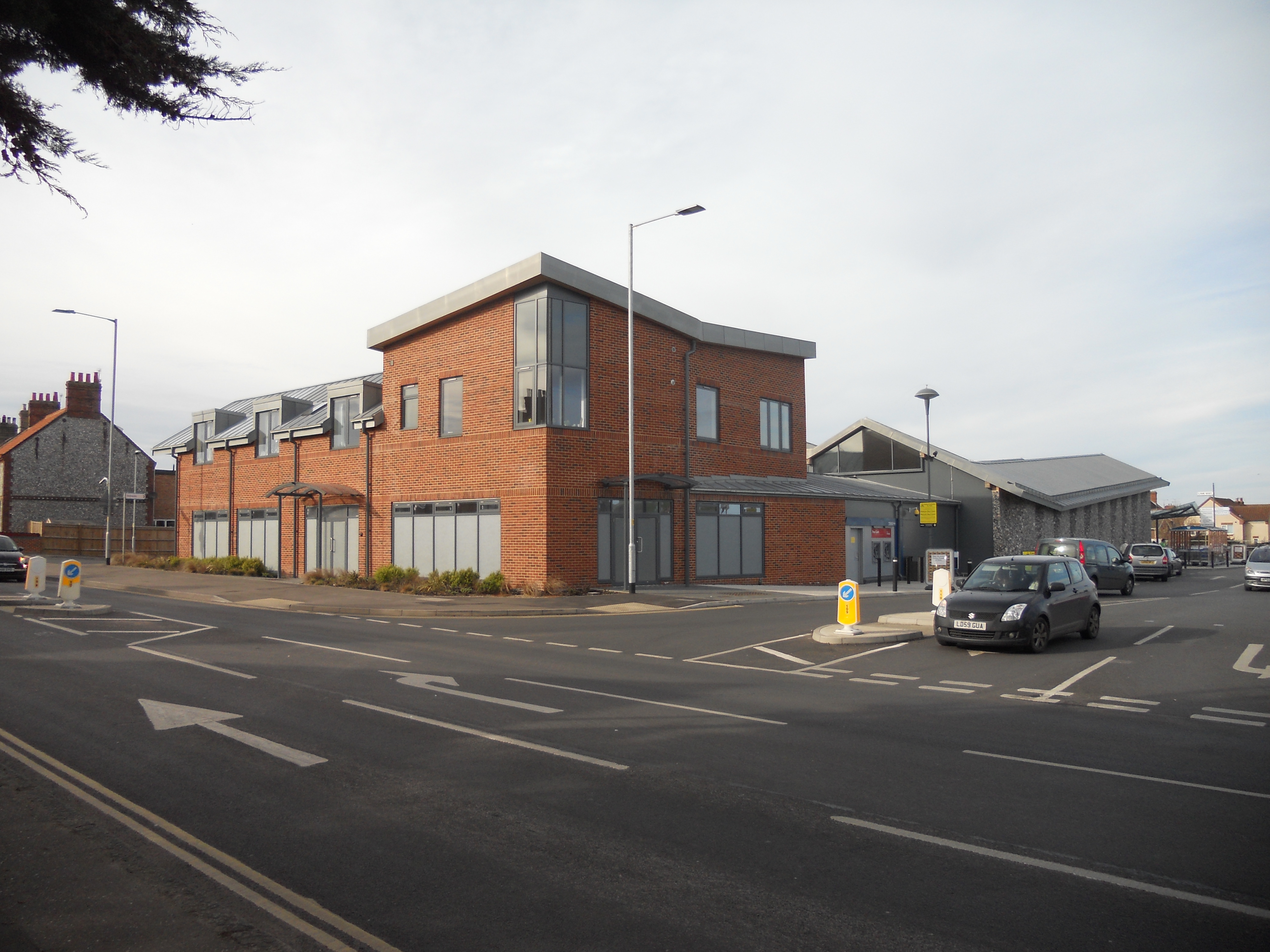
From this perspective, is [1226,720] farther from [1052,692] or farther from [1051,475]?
[1051,475]

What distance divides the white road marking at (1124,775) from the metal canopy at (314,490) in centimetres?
2548

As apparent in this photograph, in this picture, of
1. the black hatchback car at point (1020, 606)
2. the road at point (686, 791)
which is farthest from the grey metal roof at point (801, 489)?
the road at point (686, 791)

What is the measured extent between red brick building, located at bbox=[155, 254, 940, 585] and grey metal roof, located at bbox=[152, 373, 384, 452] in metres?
0.26

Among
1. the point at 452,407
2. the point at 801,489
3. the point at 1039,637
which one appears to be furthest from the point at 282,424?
the point at 1039,637

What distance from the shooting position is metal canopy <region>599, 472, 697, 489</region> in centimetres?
2484

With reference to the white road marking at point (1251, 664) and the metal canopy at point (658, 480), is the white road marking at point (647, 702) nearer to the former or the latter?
the white road marking at point (1251, 664)

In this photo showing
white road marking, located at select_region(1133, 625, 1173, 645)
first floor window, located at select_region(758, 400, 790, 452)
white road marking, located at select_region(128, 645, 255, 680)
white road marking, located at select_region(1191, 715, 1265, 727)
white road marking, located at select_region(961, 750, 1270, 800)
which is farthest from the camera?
first floor window, located at select_region(758, 400, 790, 452)

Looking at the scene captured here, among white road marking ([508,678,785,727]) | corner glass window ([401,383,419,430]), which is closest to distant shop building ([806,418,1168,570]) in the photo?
corner glass window ([401,383,419,430])

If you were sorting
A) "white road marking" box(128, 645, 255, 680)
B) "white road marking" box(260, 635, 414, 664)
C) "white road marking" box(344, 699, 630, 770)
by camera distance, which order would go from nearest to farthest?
"white road marking" box(344, 699, 630, 770), "white road marking" box(128, 645, 255, 680), "white road marking" box(260, 635, 414, 664)

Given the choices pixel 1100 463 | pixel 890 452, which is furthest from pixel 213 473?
pixel 1100 463

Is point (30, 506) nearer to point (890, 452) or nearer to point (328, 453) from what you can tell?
point (328, 453)

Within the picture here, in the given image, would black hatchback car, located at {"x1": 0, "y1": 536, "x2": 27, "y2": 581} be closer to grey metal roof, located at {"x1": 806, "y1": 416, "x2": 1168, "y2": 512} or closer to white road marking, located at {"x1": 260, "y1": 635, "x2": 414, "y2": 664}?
white road marking, located at {"x1": 260, "y1": 635, "x2": 414, "y2": 664}

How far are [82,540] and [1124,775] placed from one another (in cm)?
5315

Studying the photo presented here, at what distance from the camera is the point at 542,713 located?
28.8ft
